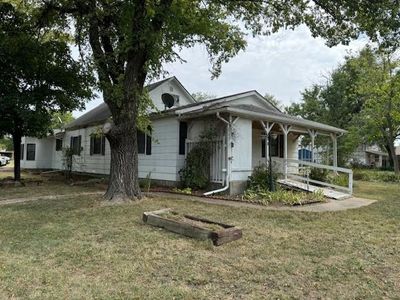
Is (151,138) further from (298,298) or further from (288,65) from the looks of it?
(298,298)

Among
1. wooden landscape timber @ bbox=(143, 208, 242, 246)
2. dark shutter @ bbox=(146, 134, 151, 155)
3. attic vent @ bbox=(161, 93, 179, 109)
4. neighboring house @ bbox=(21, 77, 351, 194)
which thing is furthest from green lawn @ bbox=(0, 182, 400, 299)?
attic vent @ bbox=(161, 93, 179, 109)

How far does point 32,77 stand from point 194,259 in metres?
12.8

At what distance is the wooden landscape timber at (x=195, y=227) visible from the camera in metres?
5.66

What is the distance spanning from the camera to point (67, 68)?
14859 millimetres

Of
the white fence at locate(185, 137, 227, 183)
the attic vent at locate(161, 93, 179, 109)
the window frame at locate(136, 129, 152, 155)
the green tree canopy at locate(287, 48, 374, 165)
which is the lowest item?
the white fence at locate(185, 137, 227, 183)

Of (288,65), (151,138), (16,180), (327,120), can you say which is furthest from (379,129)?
(16,180)

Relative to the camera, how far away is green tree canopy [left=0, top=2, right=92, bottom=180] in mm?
13484

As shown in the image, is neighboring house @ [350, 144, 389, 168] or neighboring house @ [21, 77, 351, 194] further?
neighboring house @ [350, 144, 389, 168]

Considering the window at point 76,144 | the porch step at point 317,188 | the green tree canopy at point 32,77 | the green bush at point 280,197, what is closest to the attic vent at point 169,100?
the green tree canopy at point 32,77

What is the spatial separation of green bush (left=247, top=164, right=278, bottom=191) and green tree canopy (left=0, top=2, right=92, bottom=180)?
281 inches

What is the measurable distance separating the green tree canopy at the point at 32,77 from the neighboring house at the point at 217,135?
2.22 metres

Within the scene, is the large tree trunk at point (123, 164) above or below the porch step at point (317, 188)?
above

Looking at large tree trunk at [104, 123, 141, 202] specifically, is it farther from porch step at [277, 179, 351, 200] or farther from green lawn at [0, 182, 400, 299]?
porch step at [277, 179, 351, 200]

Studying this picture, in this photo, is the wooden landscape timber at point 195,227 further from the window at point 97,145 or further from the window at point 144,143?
the window at point 97,145
